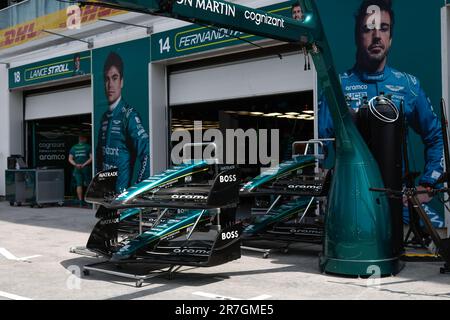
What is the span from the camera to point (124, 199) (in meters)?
6.04

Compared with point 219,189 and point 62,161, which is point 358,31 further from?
point 62,161

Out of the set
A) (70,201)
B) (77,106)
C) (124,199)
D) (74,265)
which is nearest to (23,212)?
(70,201)

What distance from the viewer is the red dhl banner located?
543 inches

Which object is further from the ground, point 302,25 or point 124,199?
point 302,25

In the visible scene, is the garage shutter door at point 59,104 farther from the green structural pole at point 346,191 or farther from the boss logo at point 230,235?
the green structural pole at point 346,191

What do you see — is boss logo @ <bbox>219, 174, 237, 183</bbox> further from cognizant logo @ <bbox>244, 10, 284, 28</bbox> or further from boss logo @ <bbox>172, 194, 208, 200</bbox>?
cognizant logo @ <bbox>244, 10, 284, 28</bbox>

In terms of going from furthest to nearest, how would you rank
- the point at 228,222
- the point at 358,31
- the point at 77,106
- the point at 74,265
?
the point at 77,106, the point at 358,31, the point at 74,265, the point at 228,222

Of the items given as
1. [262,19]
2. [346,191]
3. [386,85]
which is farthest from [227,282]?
[386,85]

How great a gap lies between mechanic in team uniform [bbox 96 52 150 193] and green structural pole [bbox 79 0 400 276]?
22.4ft

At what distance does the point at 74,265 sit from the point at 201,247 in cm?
178

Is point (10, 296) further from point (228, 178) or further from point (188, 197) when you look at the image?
point (228, 178)

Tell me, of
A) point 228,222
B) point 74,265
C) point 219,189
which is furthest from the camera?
point 74,265

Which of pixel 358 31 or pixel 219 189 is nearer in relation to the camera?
pixel 219 189

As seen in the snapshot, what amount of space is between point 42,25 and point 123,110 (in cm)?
495
